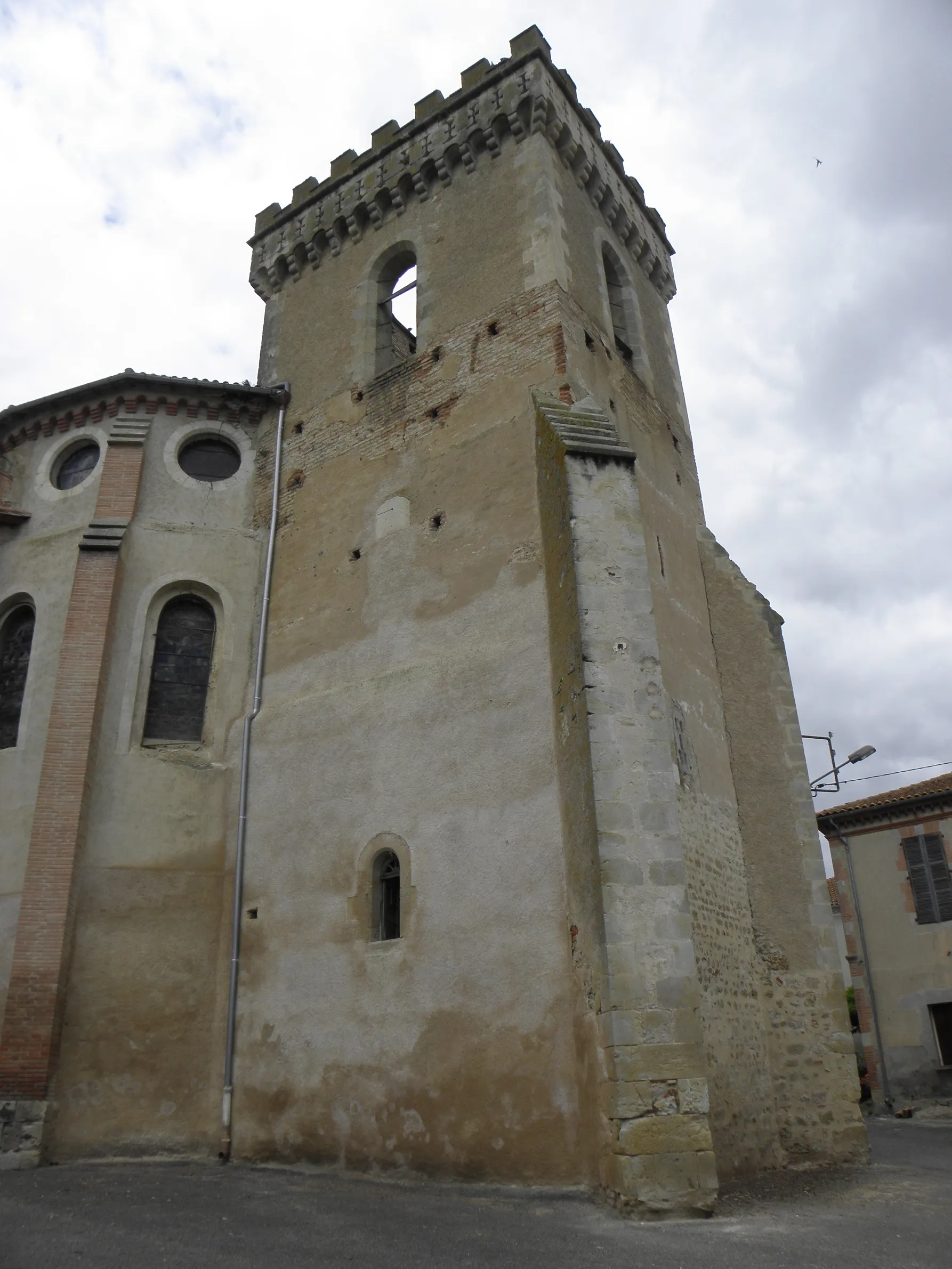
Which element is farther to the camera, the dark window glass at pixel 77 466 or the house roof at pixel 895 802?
the house roof at pixel 895 802

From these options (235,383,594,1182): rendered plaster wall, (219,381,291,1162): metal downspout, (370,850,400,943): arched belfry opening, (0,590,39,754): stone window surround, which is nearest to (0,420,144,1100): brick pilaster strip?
(0,590,39,754): stone window surround

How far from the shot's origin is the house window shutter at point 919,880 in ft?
61.2

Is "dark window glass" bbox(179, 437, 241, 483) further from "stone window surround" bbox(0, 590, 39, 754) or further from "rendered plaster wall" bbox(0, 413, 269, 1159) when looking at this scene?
"stone window surround" bbox(0, 590, 39, 754)

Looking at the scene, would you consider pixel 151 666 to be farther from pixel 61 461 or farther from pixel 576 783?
pixel 576 783

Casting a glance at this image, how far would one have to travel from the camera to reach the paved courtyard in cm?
558

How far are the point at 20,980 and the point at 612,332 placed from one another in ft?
36.0

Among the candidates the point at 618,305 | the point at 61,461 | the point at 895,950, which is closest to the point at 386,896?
the point at 61,461

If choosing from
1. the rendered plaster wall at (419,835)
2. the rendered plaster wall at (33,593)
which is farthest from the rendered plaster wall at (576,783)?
the rendered plaster wall at (33,593)

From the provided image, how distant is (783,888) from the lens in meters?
10.8

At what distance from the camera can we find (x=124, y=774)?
11008 mm

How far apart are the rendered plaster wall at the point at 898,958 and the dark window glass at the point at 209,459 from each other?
14.5m

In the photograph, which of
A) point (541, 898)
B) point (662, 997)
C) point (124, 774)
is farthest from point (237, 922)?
point (662, 997)

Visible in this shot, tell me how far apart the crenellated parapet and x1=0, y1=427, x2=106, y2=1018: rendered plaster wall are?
193 inches

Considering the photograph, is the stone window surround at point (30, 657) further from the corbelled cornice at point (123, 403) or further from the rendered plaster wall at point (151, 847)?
the corbelled cornice at point (123, 403)
